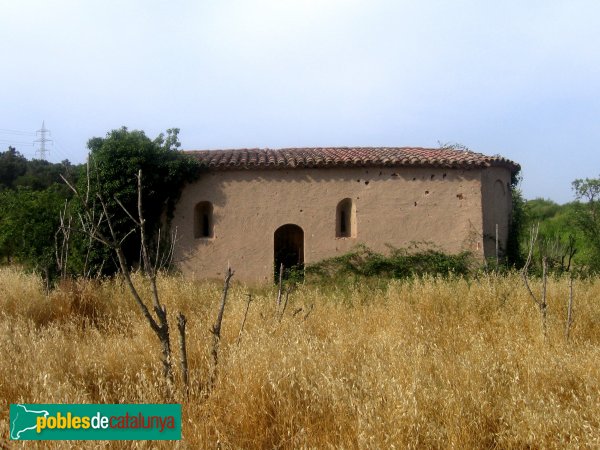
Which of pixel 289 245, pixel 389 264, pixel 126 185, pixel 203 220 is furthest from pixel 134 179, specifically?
pixel 389 264

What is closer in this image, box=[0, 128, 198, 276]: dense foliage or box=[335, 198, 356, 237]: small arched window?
box=[0, 128, 198, 276]: dense foliage

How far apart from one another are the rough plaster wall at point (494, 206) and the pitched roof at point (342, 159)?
363mm

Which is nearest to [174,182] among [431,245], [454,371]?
[431,245]

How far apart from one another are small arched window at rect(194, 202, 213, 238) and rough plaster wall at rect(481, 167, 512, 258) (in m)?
7.24

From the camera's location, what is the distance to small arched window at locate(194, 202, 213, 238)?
13.3 metres

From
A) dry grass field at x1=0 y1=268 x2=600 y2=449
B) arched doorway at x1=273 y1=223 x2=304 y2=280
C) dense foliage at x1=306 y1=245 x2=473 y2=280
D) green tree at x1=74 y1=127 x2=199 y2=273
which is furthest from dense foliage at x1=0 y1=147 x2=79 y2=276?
dry grass field at x1=0 y1=268 x2=600 y2=449

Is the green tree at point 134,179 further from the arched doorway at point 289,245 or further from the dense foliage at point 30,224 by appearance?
the arched doorway at point 289,245

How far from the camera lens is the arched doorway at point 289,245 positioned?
1366cm

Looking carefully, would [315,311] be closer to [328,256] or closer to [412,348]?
[412,348]

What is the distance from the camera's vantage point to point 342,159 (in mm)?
12922

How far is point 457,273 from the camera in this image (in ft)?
40.8

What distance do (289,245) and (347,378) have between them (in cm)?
957

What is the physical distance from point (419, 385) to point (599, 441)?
1.28m

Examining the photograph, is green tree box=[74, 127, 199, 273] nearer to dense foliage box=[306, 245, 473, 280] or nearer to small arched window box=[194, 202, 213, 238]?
small arched window box=[194, 202, 213, 238]
